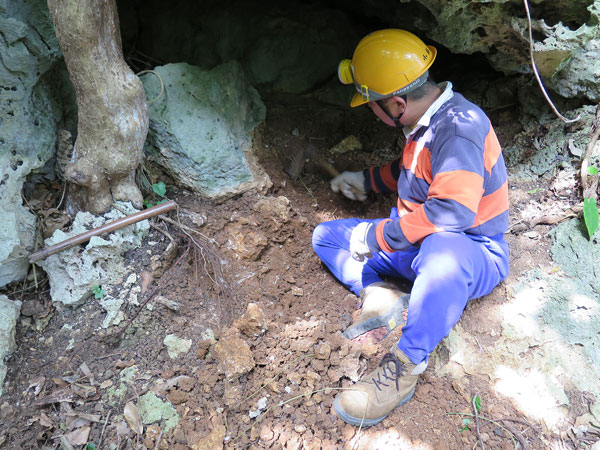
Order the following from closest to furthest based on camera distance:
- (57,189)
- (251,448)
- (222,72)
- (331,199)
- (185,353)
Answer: (251,448) → (185,353) → (57,189) → (222,72) → (331,199)

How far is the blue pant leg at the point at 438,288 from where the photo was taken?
189 centimetres

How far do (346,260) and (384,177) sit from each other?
24.7 inches

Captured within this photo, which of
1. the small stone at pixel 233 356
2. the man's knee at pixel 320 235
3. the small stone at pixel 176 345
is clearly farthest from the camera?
the man's knee at pixel 320 235

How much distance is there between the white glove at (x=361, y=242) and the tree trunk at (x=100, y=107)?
4.15ft

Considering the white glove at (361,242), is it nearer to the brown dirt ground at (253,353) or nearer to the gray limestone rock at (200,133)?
the brown dirt ground at (253,353)

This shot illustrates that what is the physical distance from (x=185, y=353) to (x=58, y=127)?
1486mm

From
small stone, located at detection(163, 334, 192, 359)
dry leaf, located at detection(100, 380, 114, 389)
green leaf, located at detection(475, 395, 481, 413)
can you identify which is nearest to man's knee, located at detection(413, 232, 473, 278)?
green leaf, located at detection(475, 395, 481, 413)

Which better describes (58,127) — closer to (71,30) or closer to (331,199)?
(71,30)

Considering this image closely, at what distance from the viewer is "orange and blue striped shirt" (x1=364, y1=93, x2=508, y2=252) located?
192 cm

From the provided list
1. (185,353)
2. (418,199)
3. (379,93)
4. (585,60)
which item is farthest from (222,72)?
(585,60)

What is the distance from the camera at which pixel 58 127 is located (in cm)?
245

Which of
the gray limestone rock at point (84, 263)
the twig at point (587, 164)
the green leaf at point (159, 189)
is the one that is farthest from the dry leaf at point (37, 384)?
the twig at point (587, 164)

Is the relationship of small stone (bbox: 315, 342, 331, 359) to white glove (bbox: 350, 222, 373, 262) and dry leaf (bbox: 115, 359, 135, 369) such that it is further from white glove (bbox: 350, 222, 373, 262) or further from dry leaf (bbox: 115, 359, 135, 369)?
dry leaf (bbox: 115, 359, 135, 369)

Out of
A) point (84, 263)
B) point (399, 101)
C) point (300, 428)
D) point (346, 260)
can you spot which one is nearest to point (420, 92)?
point (399, 101)
